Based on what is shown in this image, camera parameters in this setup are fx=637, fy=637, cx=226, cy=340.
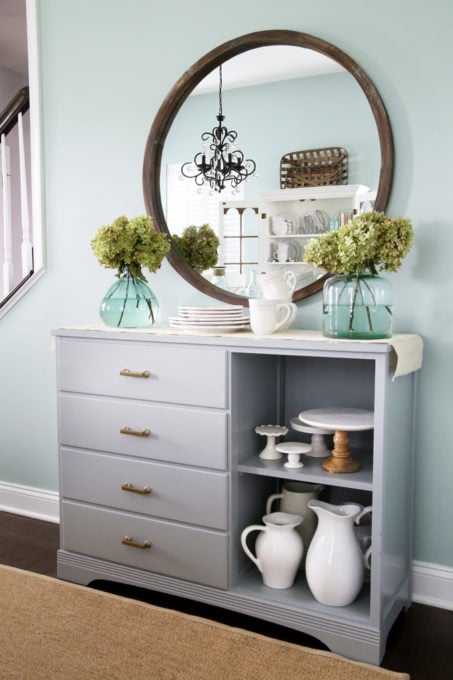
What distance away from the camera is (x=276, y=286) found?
217cm

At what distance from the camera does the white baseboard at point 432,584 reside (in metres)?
2.13

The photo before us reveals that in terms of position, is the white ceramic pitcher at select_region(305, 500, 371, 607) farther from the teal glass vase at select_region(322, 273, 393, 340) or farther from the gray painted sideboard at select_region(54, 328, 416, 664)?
the teal glass vase at select_region(322, 273, 393, 340)

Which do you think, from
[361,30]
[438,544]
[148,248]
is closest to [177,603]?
[438,544]

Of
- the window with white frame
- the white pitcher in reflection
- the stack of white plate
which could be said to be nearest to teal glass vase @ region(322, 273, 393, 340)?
the stack of white plate

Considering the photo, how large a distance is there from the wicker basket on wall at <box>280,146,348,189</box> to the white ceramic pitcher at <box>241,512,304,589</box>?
44.6 inches

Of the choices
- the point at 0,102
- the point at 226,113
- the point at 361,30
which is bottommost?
the point at 226,113

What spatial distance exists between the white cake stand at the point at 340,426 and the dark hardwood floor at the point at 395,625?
540mm

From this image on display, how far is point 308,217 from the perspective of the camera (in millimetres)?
2209

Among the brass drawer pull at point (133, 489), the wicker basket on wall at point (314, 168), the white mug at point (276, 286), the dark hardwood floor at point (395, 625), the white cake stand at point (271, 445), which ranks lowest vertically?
the dark hardwood floor at point (395, 625)

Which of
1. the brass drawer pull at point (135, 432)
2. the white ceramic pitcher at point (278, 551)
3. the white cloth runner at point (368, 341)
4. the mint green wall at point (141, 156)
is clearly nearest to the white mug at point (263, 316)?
the white cloth runner at point (368, 341)

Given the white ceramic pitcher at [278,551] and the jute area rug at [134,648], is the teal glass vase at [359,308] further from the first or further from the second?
the jute area rug at [134,648]

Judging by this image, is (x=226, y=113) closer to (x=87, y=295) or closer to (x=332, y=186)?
(x=332, y=186)

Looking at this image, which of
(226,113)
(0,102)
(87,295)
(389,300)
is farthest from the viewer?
(0,102)

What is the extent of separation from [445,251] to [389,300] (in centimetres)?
27
